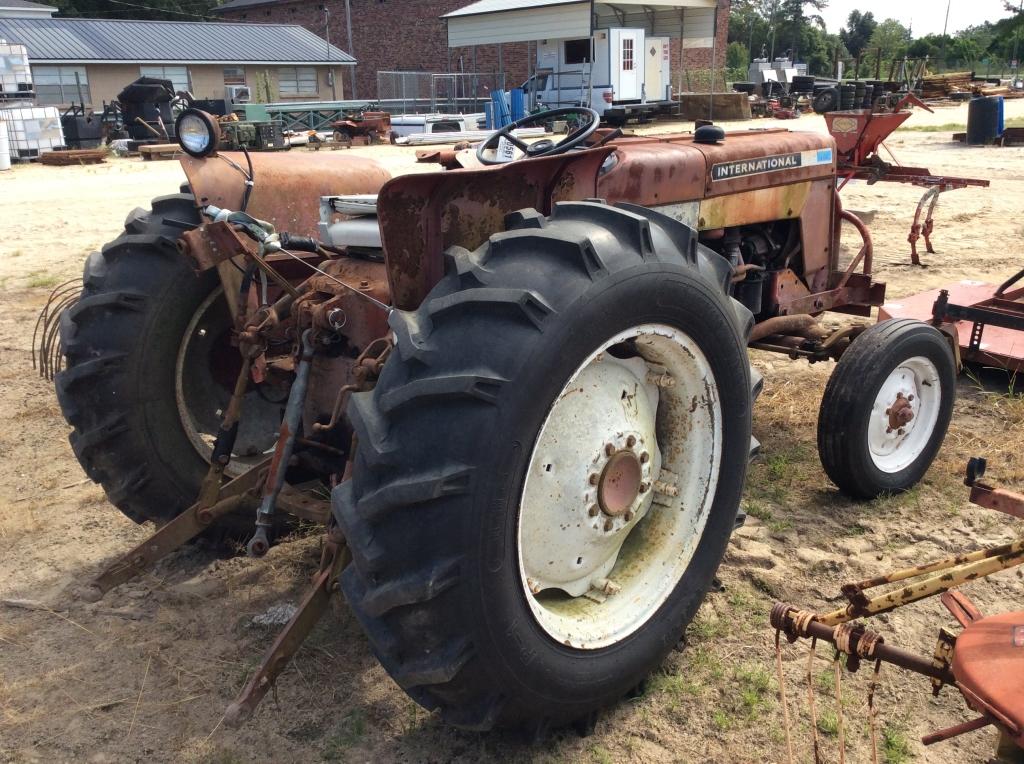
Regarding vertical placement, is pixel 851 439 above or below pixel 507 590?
below

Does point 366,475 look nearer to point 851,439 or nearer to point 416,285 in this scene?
point 416,285

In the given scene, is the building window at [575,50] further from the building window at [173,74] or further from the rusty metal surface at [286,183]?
the rusty metal surface at [286,183]

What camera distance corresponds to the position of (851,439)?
3521 mm

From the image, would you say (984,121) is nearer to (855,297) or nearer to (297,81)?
(855,297)

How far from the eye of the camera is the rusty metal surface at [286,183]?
3162 millimetres

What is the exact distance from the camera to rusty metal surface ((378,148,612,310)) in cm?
236

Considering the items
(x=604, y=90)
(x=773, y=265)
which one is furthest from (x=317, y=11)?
(x=773, y=265)

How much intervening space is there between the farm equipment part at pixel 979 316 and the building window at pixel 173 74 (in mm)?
31910

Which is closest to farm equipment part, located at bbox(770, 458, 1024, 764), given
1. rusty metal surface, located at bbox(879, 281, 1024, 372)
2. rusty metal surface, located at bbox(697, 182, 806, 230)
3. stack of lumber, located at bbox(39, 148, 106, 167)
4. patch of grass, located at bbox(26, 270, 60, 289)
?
rusty metal surface, located at bbox(697, 182, 806, 230)

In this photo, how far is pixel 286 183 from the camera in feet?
11.0

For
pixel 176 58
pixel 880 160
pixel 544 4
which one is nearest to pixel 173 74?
pixel 176 58

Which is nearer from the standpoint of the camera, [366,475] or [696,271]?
[366,475]

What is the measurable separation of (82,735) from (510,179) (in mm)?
1914

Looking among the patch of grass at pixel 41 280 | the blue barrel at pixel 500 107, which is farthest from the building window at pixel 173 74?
the patch of grass at pixel 41 280
